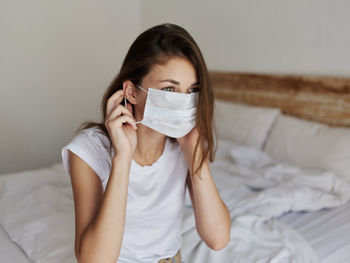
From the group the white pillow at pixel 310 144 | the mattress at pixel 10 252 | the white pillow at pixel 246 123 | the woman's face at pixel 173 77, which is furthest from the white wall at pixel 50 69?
the woman's face at pixel 173 77

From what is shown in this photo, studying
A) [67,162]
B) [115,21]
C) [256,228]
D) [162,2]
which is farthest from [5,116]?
[256,228]

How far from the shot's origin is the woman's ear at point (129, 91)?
101 centimetres

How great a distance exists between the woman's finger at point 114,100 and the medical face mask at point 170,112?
7cm

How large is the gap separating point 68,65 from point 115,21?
686 millimetres

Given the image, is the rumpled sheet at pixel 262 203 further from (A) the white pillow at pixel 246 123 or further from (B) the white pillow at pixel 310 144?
(A) the white pillow at pixel 246 123

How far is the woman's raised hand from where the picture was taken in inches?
34.9

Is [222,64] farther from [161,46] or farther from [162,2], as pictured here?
[161,46]

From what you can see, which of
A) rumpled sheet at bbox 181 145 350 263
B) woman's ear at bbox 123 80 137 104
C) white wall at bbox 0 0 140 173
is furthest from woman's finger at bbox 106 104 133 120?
white wall at bbox 0 0 140 173

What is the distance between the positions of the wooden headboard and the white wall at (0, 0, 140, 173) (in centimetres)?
124

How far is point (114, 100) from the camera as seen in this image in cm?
96

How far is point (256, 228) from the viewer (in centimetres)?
129

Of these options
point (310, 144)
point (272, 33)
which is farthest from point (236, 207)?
point (272, 33)

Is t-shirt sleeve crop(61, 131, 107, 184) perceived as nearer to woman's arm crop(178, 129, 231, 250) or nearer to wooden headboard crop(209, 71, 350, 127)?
woman's arm crop(178, 129, 231, 250)

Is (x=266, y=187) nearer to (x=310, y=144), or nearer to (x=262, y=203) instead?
(x=262, y=203)
